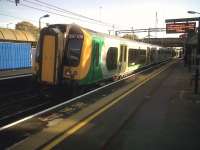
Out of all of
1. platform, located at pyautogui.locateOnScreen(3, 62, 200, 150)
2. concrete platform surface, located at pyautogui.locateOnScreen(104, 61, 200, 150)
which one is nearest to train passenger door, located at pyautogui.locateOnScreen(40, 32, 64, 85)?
platform, located at pyautogui.locateOnScreen(3, 62, 200, 150)

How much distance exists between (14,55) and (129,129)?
22.0 m

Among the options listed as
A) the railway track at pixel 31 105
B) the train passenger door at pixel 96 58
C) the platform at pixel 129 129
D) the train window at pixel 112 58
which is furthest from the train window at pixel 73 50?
the train window at pixel 112 58

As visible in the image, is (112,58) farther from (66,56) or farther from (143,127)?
(143,127)

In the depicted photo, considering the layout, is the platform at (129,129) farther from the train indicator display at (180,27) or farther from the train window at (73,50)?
the train indicator display at (180,27)

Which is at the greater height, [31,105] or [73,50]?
[73,50]

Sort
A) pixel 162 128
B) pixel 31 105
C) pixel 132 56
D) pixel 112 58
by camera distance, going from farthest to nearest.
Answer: pixel 132 56 → pixel 112 58 → pixel 31 105 → pixel 162 128

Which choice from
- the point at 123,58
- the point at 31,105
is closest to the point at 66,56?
the point at 31,105

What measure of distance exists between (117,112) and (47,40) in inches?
198

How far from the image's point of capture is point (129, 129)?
30.9ft

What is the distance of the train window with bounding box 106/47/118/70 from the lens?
1845cm

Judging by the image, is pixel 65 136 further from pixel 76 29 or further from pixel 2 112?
pixel 76 29

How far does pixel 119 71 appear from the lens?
21703 millimetres

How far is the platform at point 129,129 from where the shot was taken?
7.91m

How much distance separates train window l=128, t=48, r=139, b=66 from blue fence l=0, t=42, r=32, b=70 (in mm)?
11011
